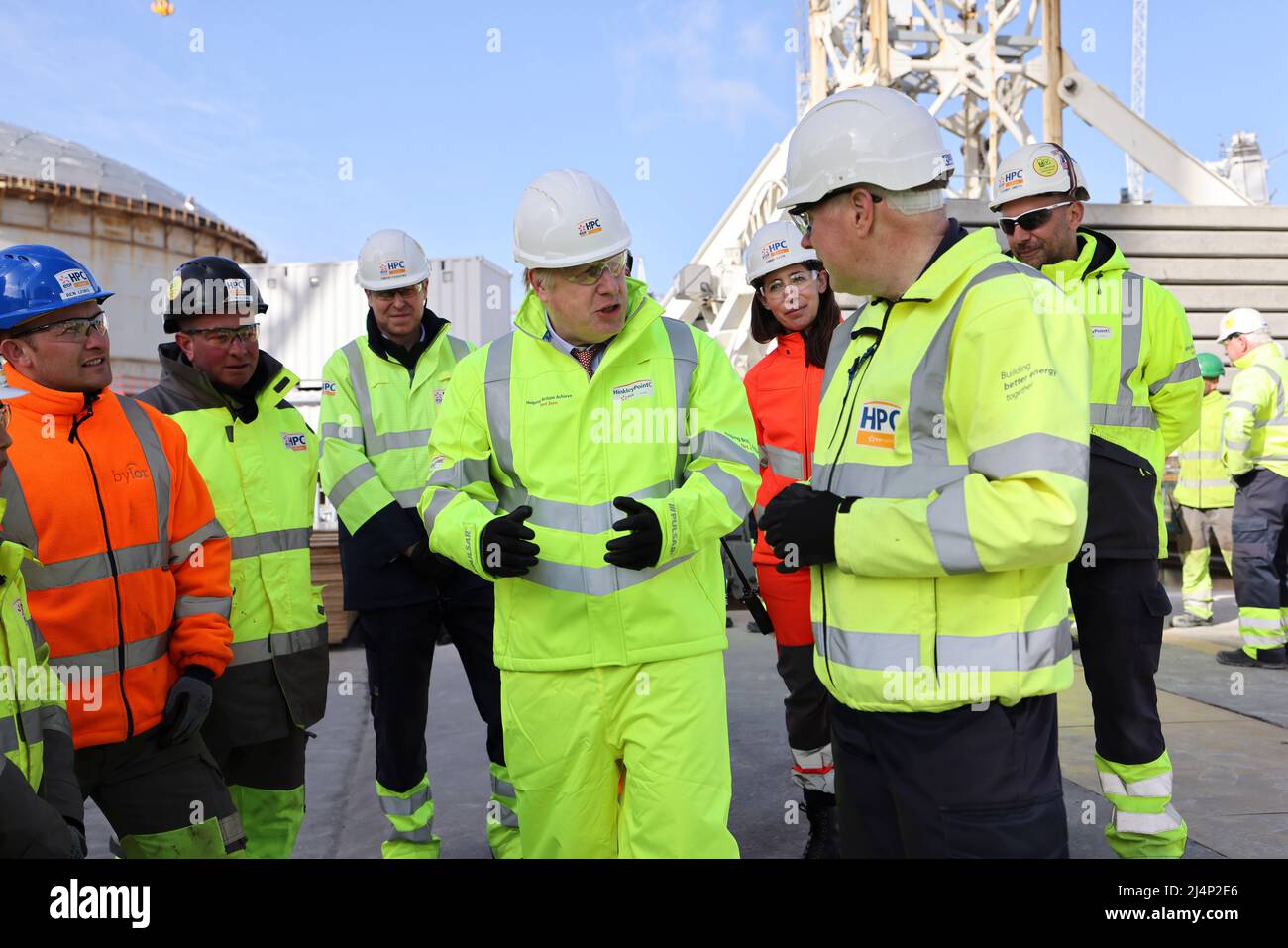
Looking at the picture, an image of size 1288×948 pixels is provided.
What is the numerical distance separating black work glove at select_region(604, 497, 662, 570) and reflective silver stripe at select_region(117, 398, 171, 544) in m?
1.39

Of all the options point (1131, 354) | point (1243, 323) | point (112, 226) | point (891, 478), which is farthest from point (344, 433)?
point (112, 226)

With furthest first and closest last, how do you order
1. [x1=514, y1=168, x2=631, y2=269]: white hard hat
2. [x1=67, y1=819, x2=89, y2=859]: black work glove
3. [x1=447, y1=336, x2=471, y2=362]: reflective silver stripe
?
1. [x1=447, y1=336, x2=471, y2=362]: reflective silver stripe
2. [x1=514, y1=168, x2=631, y2=269]: white hard hat
3. [x1=67, y1=819, x2=89, y2=859]: black work glove

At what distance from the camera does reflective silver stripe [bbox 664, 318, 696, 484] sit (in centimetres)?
259

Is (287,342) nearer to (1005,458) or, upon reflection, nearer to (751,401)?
(751,401)

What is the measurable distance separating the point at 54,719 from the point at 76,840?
277 mm

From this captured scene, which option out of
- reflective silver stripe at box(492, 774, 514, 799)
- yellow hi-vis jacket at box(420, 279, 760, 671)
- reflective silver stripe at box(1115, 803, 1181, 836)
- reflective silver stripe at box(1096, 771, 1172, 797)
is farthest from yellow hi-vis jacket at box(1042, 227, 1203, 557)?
reflective silver stripe at box(492, 774, 514, 799)

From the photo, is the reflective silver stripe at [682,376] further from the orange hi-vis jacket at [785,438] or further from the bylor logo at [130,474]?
the bylor logo at [130,474]

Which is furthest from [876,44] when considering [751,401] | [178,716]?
[178,716]

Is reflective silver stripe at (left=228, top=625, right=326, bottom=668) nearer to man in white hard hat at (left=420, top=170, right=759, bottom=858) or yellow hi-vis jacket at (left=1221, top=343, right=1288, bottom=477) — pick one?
man in white hard hat at (left=420, top=170, right=759, bottom=858)

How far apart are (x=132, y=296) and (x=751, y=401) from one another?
23.2 meters

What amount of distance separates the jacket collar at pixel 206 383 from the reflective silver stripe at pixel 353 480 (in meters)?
0.40

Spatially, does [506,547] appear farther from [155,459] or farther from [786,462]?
[786,462]

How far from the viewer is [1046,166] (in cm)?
343

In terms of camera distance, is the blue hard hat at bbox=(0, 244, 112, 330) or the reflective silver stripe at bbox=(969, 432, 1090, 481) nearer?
the reflective silver stripe at bbox=(969, 432, 1090, 481)
